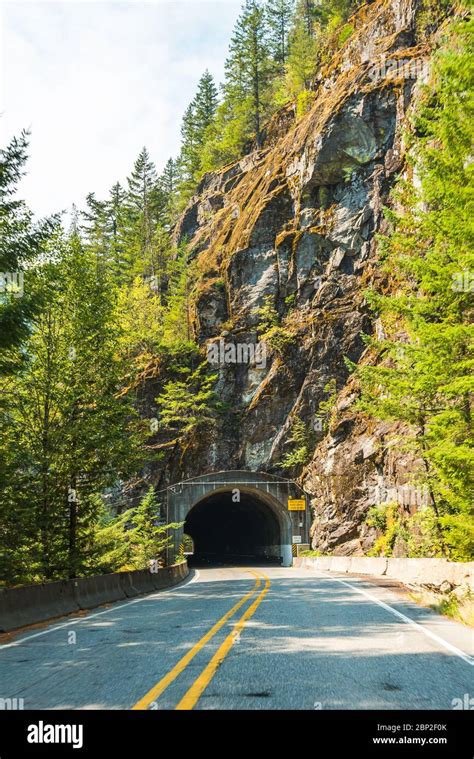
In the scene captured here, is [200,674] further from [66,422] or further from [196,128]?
[196,128]

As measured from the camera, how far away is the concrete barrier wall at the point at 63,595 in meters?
11.0

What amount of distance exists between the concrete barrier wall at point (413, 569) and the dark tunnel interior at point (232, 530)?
59.1 ft

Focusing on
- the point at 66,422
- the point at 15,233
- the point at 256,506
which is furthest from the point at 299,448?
the point at 15,233

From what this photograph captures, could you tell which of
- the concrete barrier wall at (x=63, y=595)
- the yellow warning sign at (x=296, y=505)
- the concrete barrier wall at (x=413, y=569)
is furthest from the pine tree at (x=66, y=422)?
the yellow warning sign at (x=296, y=505)

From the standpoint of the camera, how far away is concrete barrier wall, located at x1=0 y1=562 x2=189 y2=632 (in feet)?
35.9

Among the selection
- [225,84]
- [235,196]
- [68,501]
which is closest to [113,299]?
[68,501]

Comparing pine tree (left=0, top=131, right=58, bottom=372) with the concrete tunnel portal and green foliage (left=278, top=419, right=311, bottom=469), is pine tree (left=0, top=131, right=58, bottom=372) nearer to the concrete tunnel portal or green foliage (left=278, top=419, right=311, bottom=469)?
the concrete tunnel portal

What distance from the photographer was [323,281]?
47.7 metres

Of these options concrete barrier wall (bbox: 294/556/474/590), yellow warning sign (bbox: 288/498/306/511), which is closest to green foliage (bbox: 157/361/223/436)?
yellow warning sign (bbox: 288/498/306/511)

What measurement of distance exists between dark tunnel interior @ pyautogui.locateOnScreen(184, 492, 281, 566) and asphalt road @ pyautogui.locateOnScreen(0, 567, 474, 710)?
39330 mm

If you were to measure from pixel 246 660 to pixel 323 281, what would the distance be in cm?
4257

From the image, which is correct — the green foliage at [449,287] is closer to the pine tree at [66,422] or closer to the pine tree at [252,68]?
the pine tree at [66,422]

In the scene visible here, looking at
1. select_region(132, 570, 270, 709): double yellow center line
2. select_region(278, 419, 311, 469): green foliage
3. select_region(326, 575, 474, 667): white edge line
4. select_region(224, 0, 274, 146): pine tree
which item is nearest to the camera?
select_region(132, 570, 270, 709): double yellow center line

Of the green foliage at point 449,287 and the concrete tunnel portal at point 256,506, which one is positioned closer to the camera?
the green foliage at point 449,287
